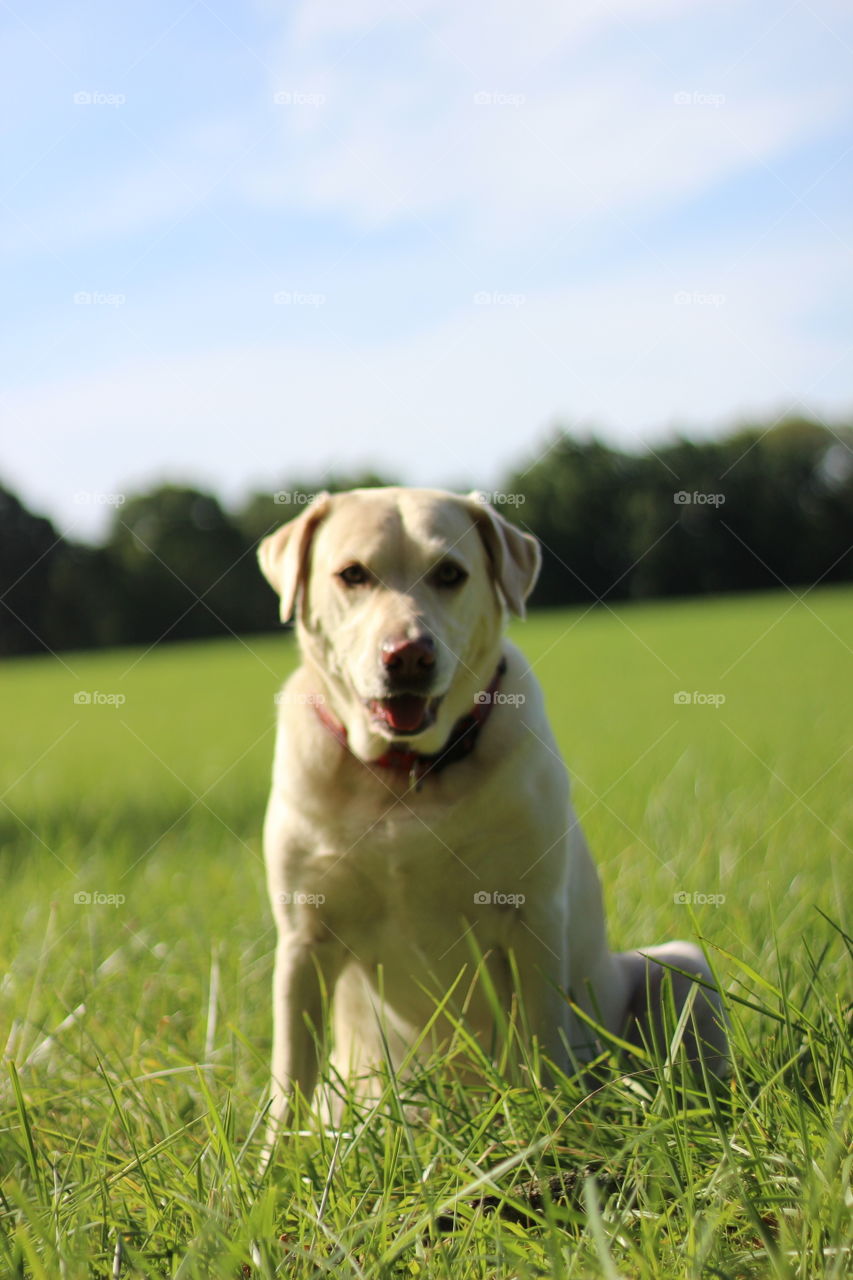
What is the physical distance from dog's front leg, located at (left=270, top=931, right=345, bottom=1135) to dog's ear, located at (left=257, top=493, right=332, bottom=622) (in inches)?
36.2

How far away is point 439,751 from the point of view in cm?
292

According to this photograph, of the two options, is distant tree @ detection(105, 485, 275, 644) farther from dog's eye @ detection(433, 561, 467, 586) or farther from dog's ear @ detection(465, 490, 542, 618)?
dog's eye @ detection(433, 561, 467, 586)

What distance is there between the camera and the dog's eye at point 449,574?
302cm

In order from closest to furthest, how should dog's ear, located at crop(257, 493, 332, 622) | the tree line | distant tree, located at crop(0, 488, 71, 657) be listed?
dog's ear, located at crop(257, 493, 332, 622), the tree line, distant tree, located at crop(0, 488, 71, 657)

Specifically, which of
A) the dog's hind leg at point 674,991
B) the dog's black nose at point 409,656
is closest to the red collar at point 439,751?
the dog's black nose at point 409,656

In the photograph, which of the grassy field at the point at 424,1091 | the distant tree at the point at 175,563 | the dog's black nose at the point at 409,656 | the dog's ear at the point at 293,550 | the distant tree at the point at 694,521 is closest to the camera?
the grassy field at the point at 424,1091

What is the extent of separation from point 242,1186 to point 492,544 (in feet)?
6.03

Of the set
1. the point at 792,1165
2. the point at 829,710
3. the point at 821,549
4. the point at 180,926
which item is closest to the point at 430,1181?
the point at 792,1165

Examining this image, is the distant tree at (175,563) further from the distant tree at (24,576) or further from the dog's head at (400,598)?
the dog's head at (400,598)

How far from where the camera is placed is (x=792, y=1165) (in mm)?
1659

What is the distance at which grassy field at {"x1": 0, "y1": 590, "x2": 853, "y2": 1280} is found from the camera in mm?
1675

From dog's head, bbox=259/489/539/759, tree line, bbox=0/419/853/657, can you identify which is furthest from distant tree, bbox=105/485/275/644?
dog's head, bbox=259/489/539/759

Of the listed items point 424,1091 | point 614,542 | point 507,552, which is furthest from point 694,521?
point 424,1091

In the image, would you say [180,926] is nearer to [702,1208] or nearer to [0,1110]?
[0,1110]
